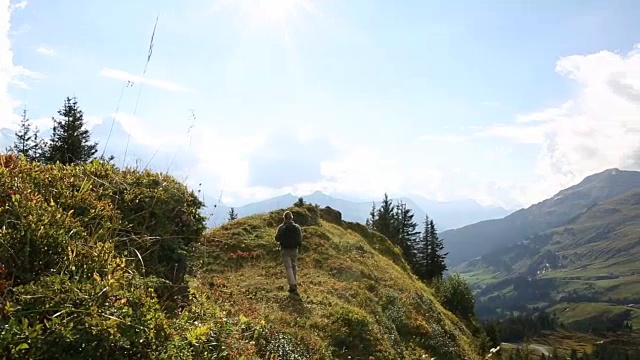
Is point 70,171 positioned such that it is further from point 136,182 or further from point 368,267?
point 368,267

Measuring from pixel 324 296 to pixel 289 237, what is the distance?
307cm

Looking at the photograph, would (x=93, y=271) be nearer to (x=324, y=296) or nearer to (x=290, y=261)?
(x=290, y=261)

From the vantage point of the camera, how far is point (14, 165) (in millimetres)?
6414

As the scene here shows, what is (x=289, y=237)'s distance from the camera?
1714 centimetres

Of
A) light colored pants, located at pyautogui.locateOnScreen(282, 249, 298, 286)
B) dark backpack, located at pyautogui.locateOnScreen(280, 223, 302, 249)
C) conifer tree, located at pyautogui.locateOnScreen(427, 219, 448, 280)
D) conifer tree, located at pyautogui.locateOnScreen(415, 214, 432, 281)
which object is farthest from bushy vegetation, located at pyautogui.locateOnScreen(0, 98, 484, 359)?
conifer tree, located at pyautogui.locateOnScreen(427, 219, 448, 280)

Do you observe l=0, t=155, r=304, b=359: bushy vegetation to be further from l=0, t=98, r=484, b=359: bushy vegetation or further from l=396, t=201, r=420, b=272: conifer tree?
l=396, t=201, r=420, b=272: conifer tree

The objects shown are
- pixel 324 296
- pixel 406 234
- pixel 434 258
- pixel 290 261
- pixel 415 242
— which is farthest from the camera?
pixel 406 234

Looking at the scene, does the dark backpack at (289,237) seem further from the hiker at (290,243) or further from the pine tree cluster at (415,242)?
the pine tree cluster at (415,242)

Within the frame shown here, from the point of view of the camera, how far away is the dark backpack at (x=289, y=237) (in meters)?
17.1

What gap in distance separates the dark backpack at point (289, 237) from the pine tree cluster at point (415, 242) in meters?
53.5

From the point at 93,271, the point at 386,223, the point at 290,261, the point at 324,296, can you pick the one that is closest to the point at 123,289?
Result: the point at 93,271

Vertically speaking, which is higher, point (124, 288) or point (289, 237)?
point (289, 237)

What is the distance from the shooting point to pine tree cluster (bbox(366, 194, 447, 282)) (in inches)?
2817

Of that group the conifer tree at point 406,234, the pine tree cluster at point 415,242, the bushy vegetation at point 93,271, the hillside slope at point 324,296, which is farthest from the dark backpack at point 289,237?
the conifer tree at point 406,234
